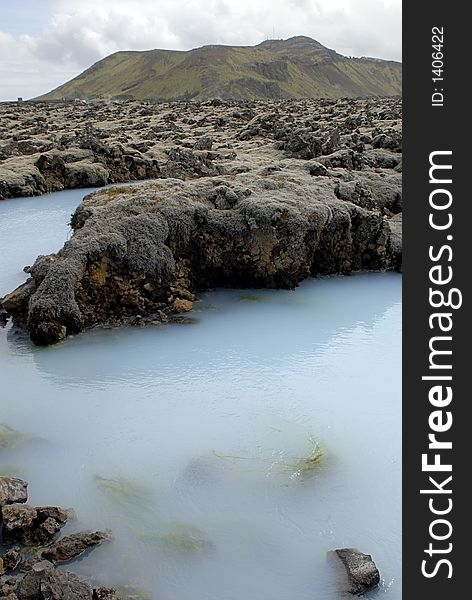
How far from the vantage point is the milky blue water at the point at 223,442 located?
279 inches

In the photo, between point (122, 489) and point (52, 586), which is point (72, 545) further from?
point (122, 489)

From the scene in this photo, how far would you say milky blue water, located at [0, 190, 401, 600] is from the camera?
23.2 ft

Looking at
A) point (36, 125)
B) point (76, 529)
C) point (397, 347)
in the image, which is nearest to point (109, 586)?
point (76, 529)

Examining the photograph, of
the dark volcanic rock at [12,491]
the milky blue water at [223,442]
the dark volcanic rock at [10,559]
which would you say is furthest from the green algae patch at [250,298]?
the dark volcanic rock at [10,559]

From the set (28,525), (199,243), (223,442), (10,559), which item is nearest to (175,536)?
(28,525)

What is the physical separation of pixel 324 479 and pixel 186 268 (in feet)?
25.4

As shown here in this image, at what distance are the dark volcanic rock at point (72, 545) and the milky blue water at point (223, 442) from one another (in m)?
0.13

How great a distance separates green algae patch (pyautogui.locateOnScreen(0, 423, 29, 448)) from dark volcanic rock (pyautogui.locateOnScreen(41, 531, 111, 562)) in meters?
2.43

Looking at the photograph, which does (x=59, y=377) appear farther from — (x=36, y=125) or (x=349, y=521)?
(x=36, y=125)

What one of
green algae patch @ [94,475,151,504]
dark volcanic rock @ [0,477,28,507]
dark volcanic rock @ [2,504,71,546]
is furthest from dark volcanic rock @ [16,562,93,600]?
green algae patch @ [94,475,151,504]

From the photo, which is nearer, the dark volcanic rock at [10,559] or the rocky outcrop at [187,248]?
the dark volcanic rock at [10,559]

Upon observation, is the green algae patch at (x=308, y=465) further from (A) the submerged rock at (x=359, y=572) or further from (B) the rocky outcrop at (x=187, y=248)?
(B) the rocky outcrop at (x=187, y=248)

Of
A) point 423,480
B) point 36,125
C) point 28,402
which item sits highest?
point 36,125

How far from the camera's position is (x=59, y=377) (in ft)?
37.3
